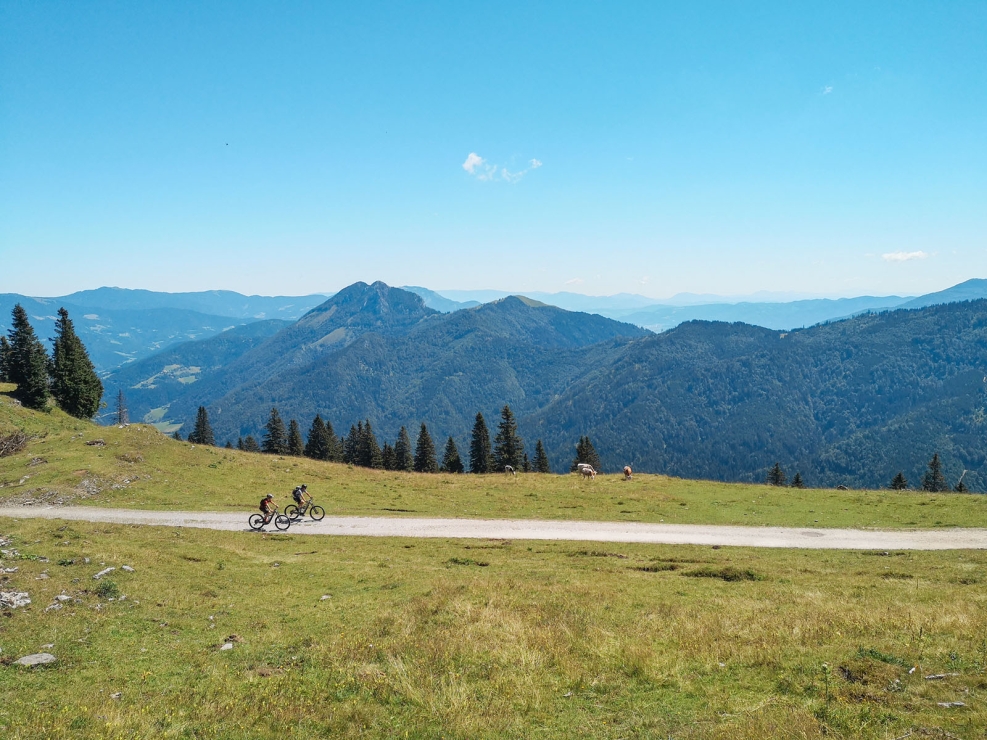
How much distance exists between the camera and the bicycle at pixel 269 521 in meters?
28.8

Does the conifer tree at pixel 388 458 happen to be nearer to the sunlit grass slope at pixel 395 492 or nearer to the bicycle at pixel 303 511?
the sunlit grass slope at pixel 395 492

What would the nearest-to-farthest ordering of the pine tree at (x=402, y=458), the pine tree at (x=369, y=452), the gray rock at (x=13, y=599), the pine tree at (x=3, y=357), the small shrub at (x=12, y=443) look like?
the gray rock at (x=13, y=599) → the small shrub at (x=12, y=443) → the pine tree at (x=3, y=357) → the pine tree at (x=369, y=452) → the pine tree at (x=402, y=458)

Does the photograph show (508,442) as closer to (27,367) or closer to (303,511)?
(303,511)

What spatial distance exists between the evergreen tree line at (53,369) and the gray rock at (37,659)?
216 feet

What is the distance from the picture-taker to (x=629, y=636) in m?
13.2

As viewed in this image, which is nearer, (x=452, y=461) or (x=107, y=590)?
(x=107, y=590)

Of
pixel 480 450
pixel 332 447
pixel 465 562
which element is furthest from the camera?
pixel 332 447

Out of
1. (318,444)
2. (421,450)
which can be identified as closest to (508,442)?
(421,450)

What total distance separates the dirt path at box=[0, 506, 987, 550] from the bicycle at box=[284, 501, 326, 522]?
623mm

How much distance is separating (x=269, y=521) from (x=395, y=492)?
11982mm

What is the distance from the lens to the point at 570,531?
96.4 feet

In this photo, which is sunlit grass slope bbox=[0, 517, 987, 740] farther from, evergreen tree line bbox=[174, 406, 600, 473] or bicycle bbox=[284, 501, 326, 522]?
evergreen tree line bbox=[174, 406, 600, 473]

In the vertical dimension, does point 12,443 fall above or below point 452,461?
above

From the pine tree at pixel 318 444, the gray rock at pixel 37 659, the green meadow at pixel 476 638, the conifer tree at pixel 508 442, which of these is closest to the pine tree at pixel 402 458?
the pine tree at pixel 318 444
